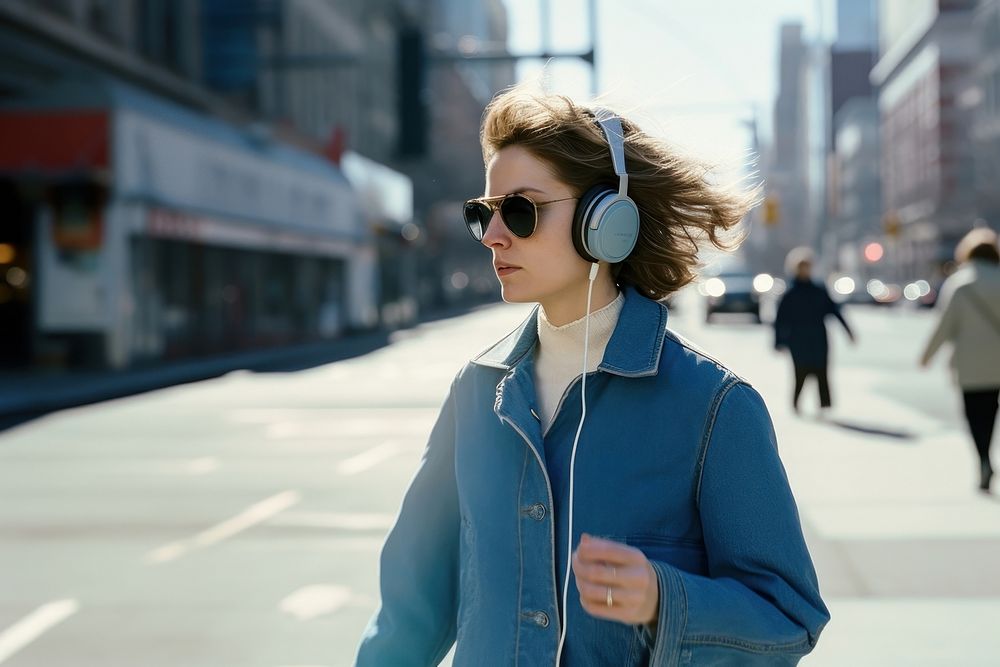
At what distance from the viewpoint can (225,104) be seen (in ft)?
136

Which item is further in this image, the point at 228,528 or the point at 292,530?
the point at 228,528

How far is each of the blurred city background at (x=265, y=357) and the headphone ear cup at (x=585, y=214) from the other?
0.19m

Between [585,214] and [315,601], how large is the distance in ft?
15.5

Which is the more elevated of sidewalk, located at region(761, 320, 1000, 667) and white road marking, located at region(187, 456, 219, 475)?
sidewalk, located at region(761, 320, 1000, 667)

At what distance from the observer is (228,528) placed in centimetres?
871

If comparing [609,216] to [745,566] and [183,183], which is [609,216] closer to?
[745,566]

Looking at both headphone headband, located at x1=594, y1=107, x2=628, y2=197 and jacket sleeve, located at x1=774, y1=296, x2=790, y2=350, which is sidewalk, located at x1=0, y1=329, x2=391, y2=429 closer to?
jacket sleeve, located at x1=774, y1=296, x2=790, y2=350

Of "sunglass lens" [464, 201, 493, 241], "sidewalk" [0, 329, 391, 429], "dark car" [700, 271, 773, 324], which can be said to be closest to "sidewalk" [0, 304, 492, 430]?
"sidewalk" [0, 329, 391, 429]

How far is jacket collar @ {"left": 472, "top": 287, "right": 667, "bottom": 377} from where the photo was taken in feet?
7.27

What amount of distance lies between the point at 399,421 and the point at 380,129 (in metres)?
52.7

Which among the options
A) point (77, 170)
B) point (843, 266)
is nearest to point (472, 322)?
point (77, 170)

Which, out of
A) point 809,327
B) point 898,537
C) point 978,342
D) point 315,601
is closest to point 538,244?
point 315,601

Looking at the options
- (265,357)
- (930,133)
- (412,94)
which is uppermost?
(930,133)

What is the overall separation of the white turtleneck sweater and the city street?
3.49 metres
